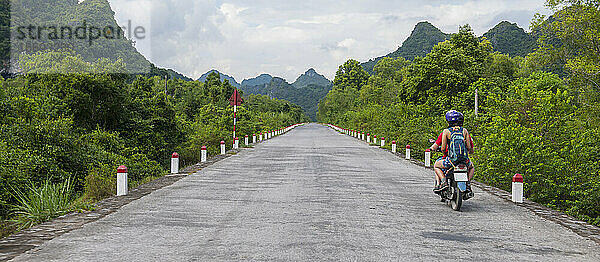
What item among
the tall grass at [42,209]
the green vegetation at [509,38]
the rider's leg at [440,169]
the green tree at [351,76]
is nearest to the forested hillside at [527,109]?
the rider's leg at [440,169]

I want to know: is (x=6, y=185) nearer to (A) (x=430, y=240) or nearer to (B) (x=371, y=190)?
(B) (x=371, y=190)

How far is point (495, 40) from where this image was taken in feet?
294

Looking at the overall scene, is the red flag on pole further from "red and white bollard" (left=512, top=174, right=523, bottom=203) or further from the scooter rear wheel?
the scooter rear wheel

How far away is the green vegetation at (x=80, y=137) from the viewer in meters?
9.80

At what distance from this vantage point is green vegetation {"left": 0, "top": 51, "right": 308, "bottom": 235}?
32.2 ft

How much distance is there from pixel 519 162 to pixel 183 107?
35562mm

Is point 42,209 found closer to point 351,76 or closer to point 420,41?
point 351,76

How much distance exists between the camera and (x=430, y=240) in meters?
6.04

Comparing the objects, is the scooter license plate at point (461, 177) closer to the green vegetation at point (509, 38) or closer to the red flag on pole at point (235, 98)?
the red flag on pole at point (235, 98)

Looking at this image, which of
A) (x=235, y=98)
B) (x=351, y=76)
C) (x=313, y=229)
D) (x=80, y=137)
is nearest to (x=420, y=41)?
(x=351, y=76)

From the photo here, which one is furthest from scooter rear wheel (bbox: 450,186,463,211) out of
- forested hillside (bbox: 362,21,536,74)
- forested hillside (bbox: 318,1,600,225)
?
forested hillside (bbox: 362,21,536,74)

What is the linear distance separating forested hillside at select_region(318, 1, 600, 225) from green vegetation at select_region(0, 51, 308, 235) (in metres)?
10.4

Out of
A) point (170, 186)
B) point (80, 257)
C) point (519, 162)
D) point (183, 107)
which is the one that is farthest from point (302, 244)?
point (183, 107)

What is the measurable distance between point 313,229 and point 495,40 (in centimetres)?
9294
